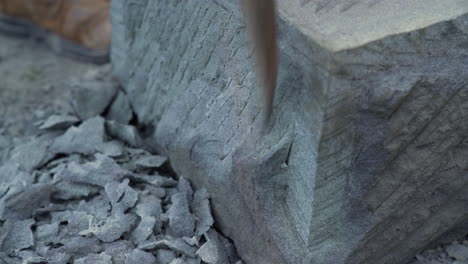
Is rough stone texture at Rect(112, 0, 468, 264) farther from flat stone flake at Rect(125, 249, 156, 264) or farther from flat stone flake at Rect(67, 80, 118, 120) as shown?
flat stone flake at Rect(67, 80, 118, 120)

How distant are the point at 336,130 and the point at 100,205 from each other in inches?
26.8

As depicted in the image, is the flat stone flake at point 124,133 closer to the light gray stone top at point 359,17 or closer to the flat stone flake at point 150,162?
the flat stone flake at point 150,162

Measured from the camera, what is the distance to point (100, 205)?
4.69ft

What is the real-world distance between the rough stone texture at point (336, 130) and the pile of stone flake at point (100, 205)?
0.10 meters

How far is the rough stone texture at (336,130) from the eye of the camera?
1014 millimetres

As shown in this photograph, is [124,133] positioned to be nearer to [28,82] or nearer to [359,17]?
[28,82]

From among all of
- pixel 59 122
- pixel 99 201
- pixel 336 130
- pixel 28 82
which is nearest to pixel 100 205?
pixel 99 201

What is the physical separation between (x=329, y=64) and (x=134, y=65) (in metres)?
0.94

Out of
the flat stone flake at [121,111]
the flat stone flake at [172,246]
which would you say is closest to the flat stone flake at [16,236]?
the flat stone flake at [172,246]

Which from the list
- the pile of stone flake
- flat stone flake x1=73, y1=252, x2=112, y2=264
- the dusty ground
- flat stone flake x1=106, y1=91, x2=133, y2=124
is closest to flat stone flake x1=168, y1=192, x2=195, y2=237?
the pile of stone flake

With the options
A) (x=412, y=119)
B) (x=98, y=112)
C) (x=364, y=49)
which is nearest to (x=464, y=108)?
(x=412, y=119)

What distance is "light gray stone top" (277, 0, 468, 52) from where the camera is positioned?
99 cm

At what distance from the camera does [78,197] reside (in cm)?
146

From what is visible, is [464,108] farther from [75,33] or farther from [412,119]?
[75,33]
